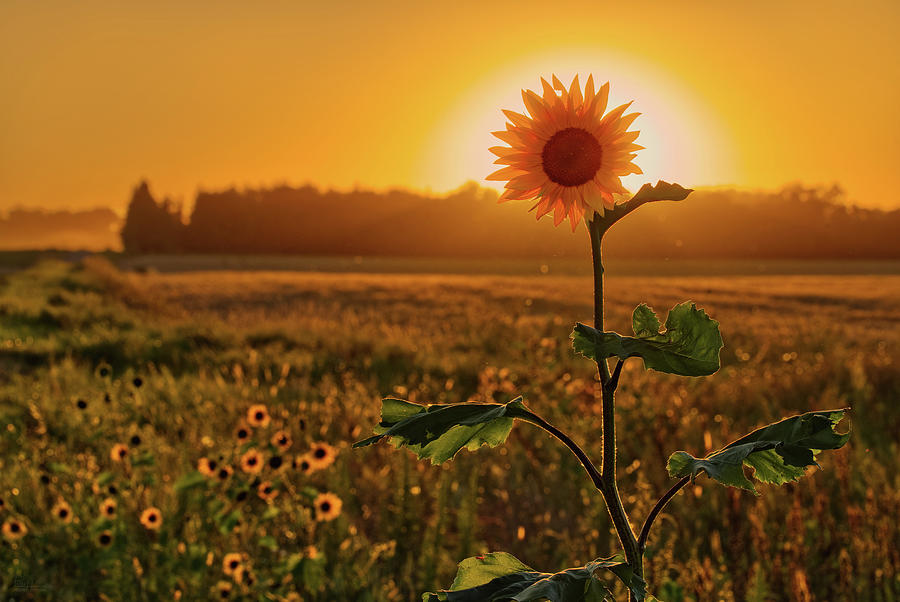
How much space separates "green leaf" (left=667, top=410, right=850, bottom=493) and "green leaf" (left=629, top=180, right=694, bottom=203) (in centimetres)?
36

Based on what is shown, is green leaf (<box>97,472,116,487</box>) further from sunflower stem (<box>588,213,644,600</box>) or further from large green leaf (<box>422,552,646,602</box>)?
sunflower stem (<box>588,213,644,600</box>)


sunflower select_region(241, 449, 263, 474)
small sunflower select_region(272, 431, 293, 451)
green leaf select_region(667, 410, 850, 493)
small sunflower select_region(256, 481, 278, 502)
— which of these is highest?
green leaf select_region(667, 410, 850, 493)

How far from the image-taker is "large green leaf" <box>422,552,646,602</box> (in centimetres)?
90

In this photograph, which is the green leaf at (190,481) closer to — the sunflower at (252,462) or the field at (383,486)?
the field at (383,486)

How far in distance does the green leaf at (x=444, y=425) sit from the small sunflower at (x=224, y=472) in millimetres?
2303

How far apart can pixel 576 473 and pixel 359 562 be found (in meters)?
1.56

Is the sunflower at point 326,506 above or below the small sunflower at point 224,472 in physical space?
below

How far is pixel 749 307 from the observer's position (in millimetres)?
20281

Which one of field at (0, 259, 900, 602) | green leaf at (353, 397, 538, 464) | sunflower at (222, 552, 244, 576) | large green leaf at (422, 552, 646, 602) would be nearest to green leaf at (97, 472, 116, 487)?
field at (0, 259, 900, 602)

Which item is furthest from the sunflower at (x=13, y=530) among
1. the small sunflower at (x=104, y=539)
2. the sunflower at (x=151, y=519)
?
the sunflower at (x=151, y=519)

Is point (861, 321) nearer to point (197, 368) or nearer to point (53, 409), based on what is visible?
point (197, 368)

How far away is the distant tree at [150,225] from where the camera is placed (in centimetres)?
8919

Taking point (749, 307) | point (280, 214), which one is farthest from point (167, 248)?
point (749, 307)

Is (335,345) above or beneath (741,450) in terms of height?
beneath
